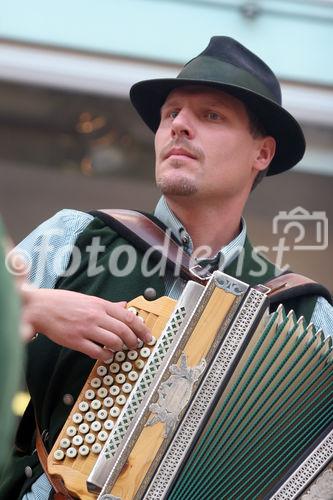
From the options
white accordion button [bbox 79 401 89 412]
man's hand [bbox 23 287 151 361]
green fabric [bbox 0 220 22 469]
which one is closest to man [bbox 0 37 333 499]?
man's hand [bbox 23 287 151 361]

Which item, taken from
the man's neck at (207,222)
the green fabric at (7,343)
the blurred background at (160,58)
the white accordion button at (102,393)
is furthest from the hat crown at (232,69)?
the blurred background at (160,58)

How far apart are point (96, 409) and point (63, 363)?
9.5 inches

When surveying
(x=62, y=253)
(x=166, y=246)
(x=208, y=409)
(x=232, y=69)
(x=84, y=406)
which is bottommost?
(x=84, y=406)

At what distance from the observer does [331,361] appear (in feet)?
8.16

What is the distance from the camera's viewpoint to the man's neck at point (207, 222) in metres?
2.83

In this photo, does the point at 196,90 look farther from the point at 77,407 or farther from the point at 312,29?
the point at 312,29

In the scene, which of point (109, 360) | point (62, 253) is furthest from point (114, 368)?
point (62, 253)

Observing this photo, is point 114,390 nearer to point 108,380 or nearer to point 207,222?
point 108,380

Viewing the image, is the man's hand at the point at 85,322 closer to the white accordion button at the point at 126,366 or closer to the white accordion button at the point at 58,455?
the white accordion button at the point at 126,366

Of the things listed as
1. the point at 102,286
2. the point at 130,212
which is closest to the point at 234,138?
the point at 130,212

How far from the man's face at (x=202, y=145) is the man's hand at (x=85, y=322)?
447mm

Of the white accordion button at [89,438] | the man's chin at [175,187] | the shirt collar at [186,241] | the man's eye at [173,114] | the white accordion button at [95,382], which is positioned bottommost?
the white accordion button at [89,438]

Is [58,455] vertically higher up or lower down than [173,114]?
lower down

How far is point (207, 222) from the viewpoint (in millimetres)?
2867
